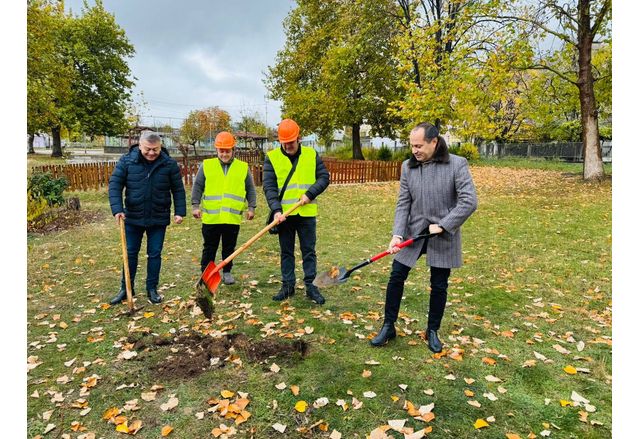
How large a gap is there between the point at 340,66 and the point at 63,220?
1735cm

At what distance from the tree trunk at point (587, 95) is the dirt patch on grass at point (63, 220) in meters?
→ 16.0

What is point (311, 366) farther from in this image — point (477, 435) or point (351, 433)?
point (477, 435)

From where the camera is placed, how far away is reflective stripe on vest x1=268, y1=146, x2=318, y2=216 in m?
4.73

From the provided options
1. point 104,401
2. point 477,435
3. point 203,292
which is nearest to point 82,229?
point 203,292

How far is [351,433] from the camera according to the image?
2.79m

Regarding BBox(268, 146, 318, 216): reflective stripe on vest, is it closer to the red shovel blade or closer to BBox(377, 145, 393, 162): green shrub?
the red shovel blade

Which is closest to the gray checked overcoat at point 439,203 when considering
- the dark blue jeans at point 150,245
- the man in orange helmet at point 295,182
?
the man in orange helmet at point 295,182

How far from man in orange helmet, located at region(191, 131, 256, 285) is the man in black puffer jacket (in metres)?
0.27

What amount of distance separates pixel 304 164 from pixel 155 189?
70.4 inches

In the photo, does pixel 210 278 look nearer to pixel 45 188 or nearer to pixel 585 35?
pixel 45 188

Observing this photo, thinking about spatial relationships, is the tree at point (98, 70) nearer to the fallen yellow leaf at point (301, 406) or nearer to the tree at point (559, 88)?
the tree at point (559, 88)

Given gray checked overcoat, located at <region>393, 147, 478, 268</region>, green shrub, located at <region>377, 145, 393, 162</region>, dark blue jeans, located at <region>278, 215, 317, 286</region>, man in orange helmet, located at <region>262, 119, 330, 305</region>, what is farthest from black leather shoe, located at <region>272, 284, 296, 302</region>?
green shrub, located at <region>377, 145, 393, 162</region>

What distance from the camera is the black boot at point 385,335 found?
12.8 ft

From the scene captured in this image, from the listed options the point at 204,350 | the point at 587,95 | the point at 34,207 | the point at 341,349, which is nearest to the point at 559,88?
the point at 587,95
